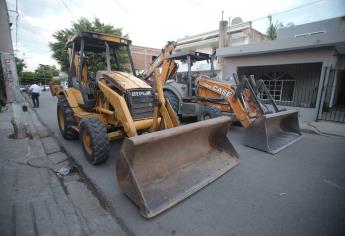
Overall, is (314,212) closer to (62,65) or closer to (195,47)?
(62,65)

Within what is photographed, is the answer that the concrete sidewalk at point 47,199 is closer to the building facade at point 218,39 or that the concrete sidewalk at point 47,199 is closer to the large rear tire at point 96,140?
the large rear tire at point 96,140

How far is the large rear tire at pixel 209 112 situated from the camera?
236 inches

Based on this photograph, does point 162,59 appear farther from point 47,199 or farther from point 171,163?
point 47,199

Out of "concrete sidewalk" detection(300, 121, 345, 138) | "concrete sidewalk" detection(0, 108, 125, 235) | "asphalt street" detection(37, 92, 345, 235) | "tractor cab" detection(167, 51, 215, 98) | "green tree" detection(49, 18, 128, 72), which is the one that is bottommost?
"concrete sidewalk" detection(300, 121, 345, 138)

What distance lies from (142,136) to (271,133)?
160 inches

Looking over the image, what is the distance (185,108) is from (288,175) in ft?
13.9

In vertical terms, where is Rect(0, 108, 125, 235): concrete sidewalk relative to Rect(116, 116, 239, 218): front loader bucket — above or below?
below

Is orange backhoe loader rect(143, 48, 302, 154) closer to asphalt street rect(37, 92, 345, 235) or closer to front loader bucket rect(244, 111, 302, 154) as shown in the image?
front loader bucket rect(244, 111, 302, 154)

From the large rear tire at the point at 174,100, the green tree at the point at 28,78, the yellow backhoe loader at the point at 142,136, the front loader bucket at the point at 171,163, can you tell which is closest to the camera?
the front loader bucket at the point at 171,163

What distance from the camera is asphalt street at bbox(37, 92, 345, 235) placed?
7.33 feet

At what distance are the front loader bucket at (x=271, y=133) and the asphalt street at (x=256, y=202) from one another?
463 millimetres

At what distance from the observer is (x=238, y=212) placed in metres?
2.50

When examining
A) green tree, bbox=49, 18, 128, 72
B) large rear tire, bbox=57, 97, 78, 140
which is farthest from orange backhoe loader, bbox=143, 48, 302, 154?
green tree, bbox=49, 18, 128, 72

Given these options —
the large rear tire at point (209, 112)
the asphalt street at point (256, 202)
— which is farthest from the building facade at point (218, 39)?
the asphalt street at point (256, 202)
